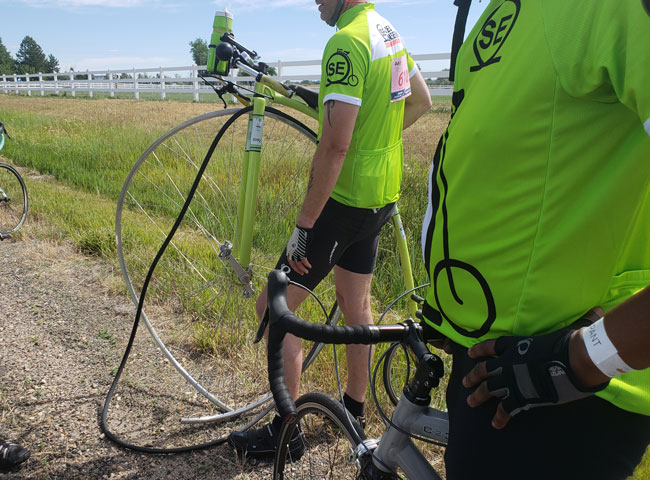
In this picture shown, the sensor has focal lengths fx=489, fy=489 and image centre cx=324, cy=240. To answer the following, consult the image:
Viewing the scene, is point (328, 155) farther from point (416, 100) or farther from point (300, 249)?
point (416, 100)

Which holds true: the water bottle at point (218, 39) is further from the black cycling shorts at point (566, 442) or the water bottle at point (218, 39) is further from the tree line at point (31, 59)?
the tree line at point (31, 59)

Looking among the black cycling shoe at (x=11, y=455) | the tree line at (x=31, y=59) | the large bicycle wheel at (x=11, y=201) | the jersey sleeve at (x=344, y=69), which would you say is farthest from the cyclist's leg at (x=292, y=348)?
the tree line at (x=31, y=59)

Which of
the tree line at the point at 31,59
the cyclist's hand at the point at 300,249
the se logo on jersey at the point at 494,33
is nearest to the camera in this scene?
the se logo on jersey at the point at 494,33

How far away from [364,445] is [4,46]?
400 feet

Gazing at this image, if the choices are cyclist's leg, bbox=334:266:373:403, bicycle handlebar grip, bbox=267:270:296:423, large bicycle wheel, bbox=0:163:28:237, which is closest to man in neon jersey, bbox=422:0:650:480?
bicycle handlebar grip, bbox=267:270:296:423

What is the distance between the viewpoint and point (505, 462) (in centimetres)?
94

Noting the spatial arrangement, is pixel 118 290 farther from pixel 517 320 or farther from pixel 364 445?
pixel 517 320

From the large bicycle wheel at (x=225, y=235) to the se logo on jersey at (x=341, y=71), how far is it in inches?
26.8

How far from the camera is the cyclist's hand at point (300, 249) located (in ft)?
6.93

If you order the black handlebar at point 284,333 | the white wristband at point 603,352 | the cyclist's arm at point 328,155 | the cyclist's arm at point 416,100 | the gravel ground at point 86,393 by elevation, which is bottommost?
the gravel ground at point 86,393

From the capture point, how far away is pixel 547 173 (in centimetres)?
86

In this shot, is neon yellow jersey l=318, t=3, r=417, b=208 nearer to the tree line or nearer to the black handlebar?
the black handlebar

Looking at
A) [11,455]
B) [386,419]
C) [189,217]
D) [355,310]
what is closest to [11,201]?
[189,217]

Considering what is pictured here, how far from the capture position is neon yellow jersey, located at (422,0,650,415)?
0.76 m
